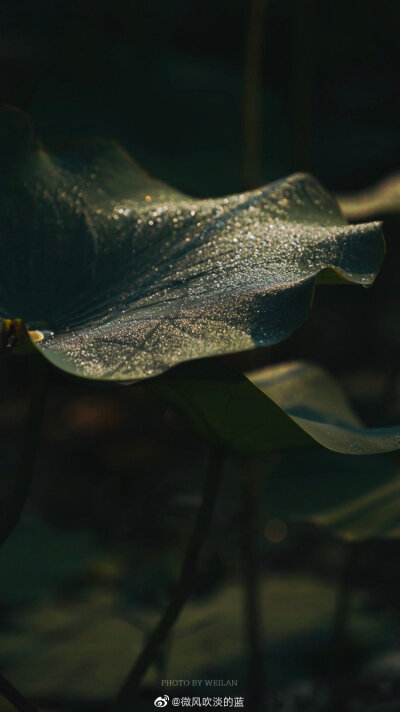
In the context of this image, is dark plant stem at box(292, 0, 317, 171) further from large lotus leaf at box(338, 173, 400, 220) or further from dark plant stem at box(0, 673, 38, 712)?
dark plant stem at box(0, 673, 38, 712)

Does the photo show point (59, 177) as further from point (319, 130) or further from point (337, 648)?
point (319, 130)

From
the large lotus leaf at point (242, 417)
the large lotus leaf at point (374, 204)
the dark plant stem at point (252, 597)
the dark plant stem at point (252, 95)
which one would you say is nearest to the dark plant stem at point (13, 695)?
the large lotus leaf at point (242, 417)

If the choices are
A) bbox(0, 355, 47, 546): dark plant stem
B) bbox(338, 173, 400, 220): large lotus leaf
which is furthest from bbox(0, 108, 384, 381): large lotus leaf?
bbox(338, 173, 400, 220): large lotus leaf

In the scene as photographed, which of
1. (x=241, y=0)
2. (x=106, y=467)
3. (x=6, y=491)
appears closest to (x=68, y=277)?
(x=6, y=491)

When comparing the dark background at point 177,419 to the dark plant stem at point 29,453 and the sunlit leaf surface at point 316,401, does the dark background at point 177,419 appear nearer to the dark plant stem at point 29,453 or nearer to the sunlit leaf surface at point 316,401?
the sunlit leaf surface at point 316,401

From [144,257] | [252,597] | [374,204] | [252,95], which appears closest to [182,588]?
[144,257]

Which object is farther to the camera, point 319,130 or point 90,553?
point 319,130

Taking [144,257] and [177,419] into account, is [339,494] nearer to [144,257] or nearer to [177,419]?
[144,257]
